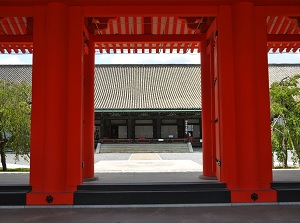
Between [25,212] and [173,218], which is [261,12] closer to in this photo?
[173,218]

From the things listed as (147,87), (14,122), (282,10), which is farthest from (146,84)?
(282,10)

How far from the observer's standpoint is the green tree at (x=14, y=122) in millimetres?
10609

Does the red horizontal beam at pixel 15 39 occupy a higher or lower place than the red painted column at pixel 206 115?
higher

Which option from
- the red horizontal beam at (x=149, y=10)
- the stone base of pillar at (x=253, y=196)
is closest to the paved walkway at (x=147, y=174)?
the stone base of pillar at (x=253, y=196)

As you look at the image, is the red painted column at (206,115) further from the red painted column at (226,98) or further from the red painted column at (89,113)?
the red painted column at (89,113)

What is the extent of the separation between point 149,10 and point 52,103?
2.18 metres

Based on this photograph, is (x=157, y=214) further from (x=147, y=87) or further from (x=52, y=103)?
(x=147, y=87)

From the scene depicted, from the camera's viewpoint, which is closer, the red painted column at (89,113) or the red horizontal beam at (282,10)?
the red horizontal beam at (282,10)

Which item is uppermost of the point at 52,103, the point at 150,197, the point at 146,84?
the point at 146,84

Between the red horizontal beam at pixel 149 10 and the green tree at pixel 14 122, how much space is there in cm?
640

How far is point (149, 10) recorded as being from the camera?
215 inches

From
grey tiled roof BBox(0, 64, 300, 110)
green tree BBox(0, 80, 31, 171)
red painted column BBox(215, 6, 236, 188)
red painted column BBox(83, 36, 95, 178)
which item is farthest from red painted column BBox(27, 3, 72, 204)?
grey tiled roof BBox(0, 64, 300, 110)

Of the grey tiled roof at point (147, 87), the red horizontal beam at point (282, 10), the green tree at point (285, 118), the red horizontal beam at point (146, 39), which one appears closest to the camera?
the red horizontal beam at point (282, 10)

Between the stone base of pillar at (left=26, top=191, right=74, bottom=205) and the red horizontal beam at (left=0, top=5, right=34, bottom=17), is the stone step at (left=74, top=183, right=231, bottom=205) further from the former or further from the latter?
the red horizontal beam at (left=0, top=5, right=34, bottom=17)
